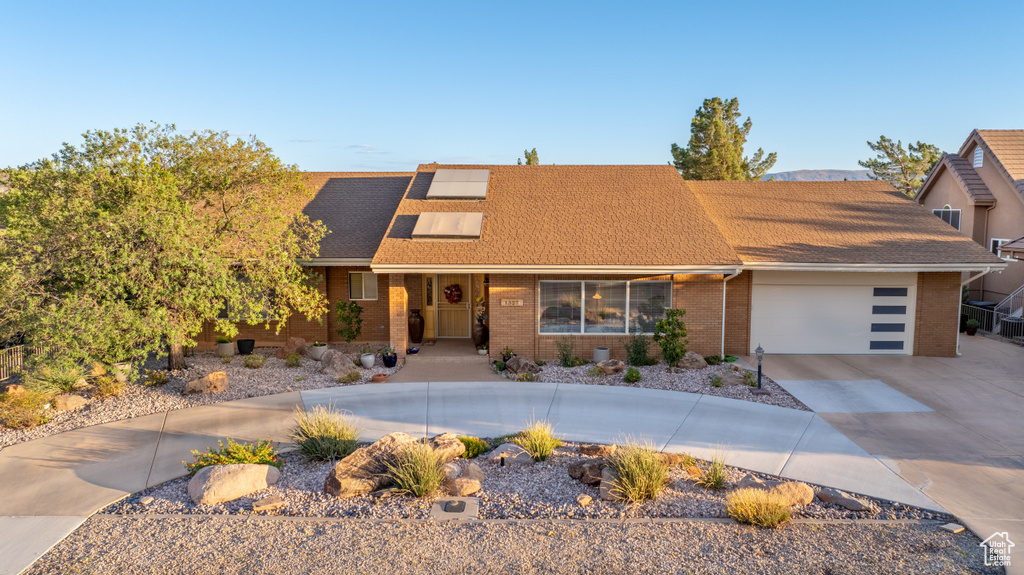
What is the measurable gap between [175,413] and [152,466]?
2.54 m

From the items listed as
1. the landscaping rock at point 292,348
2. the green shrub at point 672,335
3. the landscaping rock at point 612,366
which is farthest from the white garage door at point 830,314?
the landscaping rock at point 292,348

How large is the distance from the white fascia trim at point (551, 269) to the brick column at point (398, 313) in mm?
625

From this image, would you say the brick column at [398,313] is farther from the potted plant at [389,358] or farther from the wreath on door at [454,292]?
the wreath on door at [454,292]

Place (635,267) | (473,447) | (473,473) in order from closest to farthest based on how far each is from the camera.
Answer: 1. (473,473)
2. (473,447)
3. (635,267)

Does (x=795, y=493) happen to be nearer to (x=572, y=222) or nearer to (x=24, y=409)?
(x=572, y=222)

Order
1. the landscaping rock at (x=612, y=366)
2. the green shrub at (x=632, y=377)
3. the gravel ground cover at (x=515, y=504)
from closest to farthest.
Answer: the gravel ground cover at (x=515, y=504) < the green shrub at (x=632, y=377) < the landscaping rock at (x=612, y=366)

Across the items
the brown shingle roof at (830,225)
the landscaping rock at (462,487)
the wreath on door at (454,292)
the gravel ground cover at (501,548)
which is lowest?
the gravel ground cover at (501,548)

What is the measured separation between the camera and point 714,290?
563 inches

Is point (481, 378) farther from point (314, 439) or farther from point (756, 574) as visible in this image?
point (756, 574)

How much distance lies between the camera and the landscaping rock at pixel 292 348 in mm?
14691

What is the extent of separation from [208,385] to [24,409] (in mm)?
2766

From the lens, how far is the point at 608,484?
7258 mm

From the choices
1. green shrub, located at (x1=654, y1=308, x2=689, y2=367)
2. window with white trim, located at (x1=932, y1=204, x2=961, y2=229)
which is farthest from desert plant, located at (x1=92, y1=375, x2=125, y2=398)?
window with white trim, located at (x1=932, y1=204, x2=961, y2=229)

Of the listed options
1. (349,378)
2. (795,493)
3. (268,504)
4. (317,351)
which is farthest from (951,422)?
(317,351)
